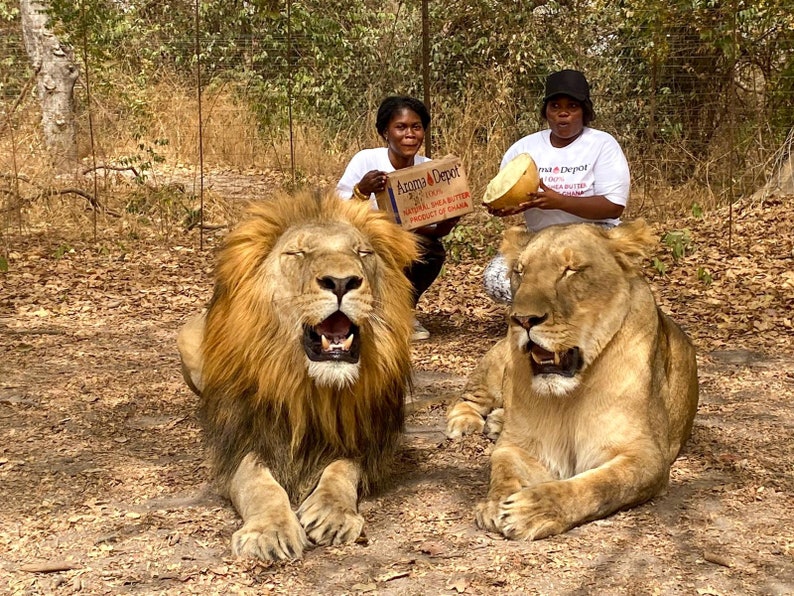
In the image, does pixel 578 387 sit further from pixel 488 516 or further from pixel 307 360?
pixel 307 360

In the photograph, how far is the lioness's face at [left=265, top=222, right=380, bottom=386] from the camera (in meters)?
2.97

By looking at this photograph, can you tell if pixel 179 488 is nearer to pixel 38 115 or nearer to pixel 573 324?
pixel 573 324

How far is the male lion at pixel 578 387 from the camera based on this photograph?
3.02 m

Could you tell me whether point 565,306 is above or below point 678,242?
below

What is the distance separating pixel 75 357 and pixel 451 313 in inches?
95.1

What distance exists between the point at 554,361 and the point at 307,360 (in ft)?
2.56

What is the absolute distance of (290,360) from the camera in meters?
3.11

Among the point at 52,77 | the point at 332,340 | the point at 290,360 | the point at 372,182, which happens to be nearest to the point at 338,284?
the point at 332,340

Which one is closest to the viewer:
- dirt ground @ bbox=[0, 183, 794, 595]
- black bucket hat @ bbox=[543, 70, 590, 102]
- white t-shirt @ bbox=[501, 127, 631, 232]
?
dirt ground @ bbox=[0, 183, 794, 595]

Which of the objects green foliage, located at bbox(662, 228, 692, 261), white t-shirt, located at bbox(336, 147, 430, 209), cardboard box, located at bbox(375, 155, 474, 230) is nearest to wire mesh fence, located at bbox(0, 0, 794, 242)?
green foliage, located at bbox(662, 228, 692, 261)

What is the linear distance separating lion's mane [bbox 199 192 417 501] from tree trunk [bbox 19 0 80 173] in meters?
7.05

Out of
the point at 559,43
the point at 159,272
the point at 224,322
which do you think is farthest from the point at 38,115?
the point at 224,322

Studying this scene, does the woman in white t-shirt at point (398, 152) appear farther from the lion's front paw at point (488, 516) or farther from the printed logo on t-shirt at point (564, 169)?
the lion's front paw at point (488, 516)

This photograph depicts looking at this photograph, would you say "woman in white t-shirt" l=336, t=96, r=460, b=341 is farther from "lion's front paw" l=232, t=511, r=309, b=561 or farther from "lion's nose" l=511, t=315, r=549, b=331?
"lion's front paw" l=232, t=511, r=309, b=561
